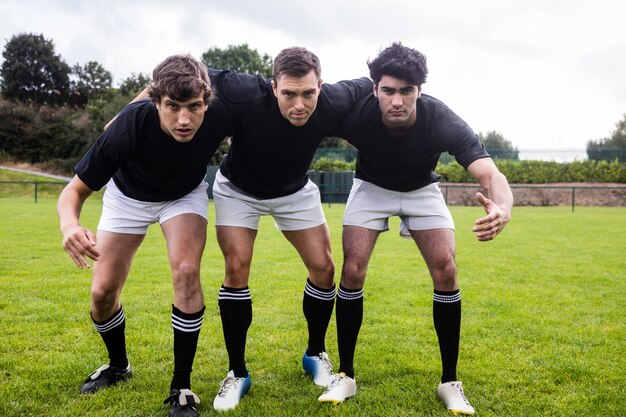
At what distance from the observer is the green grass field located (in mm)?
3697

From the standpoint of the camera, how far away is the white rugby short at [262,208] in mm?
4066

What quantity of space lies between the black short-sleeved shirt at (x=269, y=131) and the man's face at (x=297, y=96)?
4.7 inches

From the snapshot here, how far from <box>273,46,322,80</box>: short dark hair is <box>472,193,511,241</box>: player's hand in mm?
1367

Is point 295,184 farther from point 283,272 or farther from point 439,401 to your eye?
point 283,272

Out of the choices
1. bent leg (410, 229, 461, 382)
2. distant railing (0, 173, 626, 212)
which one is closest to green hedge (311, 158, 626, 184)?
distant railing (0, 173, 626, 212)

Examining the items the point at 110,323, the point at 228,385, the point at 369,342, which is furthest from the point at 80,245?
the point at 369,342

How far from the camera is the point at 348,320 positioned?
400 cm

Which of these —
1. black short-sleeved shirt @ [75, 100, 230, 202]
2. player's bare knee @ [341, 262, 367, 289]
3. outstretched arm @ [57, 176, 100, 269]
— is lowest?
player's bare knee @ [341, 262, 367, 289]

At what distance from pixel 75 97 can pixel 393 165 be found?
55548mm

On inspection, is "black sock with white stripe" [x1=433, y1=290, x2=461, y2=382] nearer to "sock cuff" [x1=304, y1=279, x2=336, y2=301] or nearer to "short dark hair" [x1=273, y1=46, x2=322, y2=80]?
"sock cuff" [x1=304, y1=279, x2=336, y2=301]

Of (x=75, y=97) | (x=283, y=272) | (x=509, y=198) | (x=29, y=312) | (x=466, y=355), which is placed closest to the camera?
(x=509, y=198)

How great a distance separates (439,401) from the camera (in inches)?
147

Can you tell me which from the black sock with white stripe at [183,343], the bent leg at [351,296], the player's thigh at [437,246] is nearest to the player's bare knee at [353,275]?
the bent leg at [351,296]


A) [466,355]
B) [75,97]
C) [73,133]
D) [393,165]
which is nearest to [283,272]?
[466,355]
